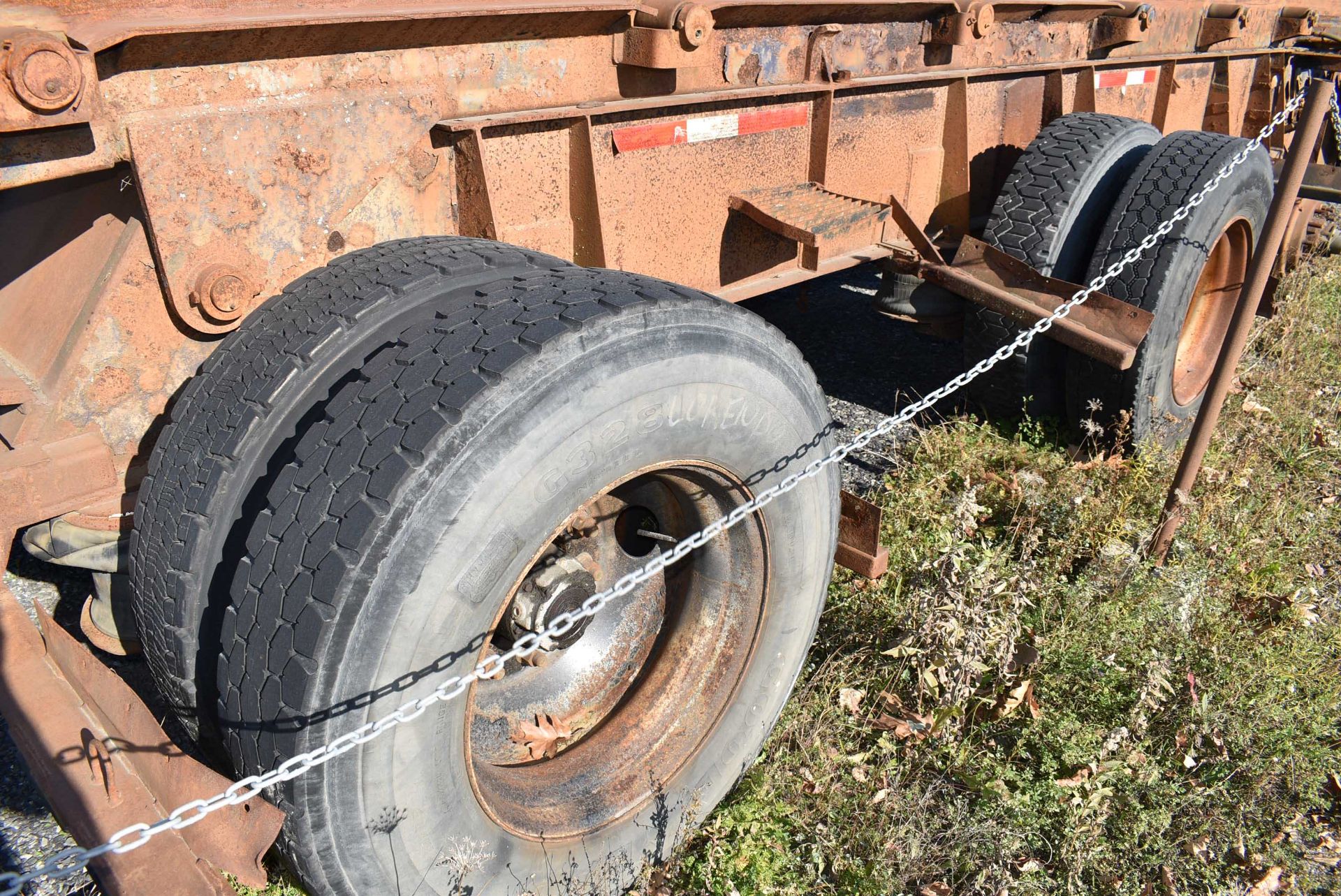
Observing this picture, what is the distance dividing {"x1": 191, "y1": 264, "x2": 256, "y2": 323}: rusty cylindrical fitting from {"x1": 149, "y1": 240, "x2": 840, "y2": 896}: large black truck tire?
0.35m

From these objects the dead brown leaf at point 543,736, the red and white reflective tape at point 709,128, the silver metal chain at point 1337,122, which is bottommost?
the dead brown leaf at point 543,736

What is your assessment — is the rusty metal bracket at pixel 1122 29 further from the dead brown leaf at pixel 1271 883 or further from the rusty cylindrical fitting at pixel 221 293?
the rusty cylindrical fitting at pixel 221 293

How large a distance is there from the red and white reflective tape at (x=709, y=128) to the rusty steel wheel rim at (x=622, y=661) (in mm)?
1032

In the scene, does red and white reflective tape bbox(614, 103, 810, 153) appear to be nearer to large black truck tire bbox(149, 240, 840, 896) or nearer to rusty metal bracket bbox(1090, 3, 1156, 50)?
large black truck tire bbox(149, 240, 840, 896)

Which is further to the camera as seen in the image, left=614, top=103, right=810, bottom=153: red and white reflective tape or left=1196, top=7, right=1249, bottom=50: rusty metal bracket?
left=1196, top=7, right=1249, bottom=50: rusty metal bracket

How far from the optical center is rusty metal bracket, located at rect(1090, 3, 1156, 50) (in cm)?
434

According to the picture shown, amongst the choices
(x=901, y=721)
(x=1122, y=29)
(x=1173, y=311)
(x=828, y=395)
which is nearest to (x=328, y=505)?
(x=901, y=721)

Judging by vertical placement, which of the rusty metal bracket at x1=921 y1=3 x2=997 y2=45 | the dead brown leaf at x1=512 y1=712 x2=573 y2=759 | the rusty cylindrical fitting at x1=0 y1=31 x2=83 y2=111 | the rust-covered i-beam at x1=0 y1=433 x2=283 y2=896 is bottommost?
the dead brown leaf at x1=512 y1=712 x2=573 y2=759

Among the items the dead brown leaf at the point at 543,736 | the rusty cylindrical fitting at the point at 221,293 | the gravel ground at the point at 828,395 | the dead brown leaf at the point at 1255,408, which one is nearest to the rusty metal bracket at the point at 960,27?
the gravel ground at the point at 828,395

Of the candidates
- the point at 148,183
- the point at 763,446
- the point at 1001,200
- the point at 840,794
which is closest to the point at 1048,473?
the point at 1001,200

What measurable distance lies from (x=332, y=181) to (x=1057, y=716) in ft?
8.26

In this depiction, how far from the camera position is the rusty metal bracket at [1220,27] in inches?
199

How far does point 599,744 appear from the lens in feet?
8.29

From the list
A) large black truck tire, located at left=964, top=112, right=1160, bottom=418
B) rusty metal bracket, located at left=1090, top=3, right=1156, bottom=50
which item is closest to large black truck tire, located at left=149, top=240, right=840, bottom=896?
large black truck tire, located at left=964, top=112, right=1160, bottom=418
